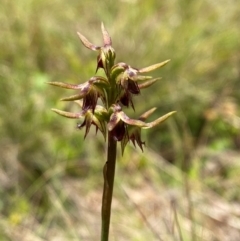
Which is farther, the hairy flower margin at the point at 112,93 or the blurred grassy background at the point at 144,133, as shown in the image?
the blurred grassy background at the point at 144,133

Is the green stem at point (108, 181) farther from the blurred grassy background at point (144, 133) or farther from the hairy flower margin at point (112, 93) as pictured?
the blurred grassy background at point (144, 133)

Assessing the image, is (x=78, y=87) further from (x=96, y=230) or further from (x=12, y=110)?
(x=12, y=110)

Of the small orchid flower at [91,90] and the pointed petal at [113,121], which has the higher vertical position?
the small orchid flower at [91,90]

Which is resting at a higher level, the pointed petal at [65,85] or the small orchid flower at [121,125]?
the pointed petal at [65,85]

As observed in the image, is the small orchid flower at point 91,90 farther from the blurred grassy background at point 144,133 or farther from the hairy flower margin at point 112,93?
the blurred grassy background at point 144,133

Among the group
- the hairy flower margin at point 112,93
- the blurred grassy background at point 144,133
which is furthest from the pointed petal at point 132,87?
the blurred grassy background at point 144,133

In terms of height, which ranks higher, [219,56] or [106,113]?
[219,56]

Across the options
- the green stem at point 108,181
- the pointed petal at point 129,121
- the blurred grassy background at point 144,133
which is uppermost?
the blurred grassy background at point 144,133

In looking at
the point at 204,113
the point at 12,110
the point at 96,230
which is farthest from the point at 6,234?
the point at 204,113

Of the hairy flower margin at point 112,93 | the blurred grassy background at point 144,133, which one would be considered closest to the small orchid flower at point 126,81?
the hairy flower margin at point 112,93
